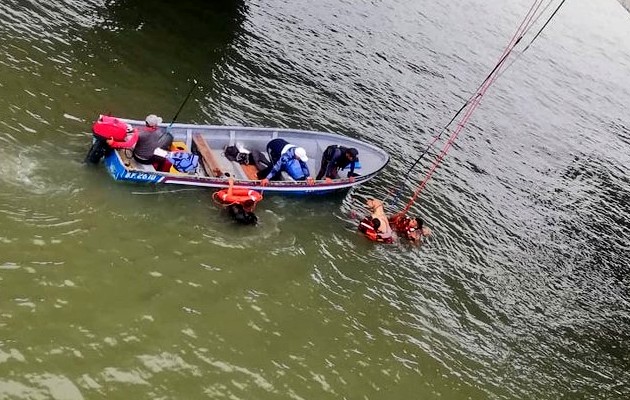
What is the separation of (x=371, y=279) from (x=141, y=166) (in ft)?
23.2

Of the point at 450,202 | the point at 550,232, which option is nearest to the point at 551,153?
the point at 550,232

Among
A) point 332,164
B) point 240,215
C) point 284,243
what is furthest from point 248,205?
point 332,164

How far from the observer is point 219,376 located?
11719 mm

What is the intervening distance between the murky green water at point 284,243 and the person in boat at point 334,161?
916 millimetres

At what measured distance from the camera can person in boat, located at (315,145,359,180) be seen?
1889cm

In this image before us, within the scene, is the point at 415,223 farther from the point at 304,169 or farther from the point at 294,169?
the point at 294,169

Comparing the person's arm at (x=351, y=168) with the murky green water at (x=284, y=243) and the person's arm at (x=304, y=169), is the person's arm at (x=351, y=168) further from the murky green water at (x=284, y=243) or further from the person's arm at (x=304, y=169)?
the person's arm at (x=304, y=169)

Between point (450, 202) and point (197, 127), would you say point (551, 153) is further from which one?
point (197, 127)

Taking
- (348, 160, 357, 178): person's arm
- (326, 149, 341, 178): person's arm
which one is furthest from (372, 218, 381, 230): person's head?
(326, 149, 341, 178): person's arm

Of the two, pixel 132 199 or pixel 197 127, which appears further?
pixel 197 127

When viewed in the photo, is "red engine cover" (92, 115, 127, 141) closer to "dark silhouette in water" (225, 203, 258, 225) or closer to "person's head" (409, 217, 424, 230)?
"dark silhouette in water" (225, 203, 258, 225)

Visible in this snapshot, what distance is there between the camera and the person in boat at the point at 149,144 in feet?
53.4

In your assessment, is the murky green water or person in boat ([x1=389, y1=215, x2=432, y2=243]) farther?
person in boat ([x1=389, y1=215, x2=432, y2=243])

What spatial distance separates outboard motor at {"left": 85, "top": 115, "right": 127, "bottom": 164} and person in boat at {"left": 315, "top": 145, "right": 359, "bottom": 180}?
6268 millimetres
